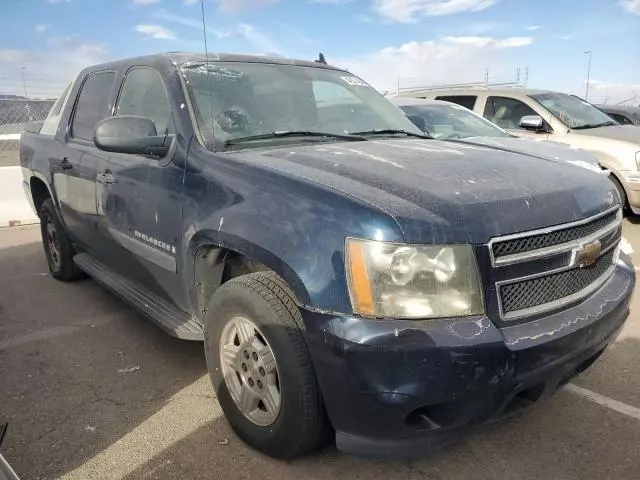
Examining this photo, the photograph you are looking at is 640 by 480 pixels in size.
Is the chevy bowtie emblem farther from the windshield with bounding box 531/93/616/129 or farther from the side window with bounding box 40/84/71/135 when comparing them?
the windshield with bounding box 531/93/616/129

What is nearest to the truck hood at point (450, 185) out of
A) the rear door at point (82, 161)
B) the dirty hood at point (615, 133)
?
the rear door at point (82, 161)

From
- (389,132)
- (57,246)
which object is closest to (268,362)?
(389,132)

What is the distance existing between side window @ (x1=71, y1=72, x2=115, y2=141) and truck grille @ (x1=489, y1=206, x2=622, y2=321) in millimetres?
3038

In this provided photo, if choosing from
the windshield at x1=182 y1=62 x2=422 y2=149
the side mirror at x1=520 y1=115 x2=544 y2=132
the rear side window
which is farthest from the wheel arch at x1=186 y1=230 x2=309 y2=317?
the rear side window

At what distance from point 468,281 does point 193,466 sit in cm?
149

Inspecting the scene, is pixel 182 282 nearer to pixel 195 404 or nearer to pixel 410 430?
pixel 195 404

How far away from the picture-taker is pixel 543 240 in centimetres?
217

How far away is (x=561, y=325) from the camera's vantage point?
7.12 ft

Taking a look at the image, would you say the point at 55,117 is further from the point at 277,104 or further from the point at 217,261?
the point at 217,261

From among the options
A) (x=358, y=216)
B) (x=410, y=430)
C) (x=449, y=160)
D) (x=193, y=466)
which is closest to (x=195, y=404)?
(x=193, y=466)

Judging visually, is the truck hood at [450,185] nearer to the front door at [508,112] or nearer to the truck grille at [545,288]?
the truck grille at [545,288]

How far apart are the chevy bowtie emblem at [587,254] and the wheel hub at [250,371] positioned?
134 centimetres

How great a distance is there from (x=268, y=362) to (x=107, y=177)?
6.29 ft

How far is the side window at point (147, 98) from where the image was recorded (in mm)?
3207
